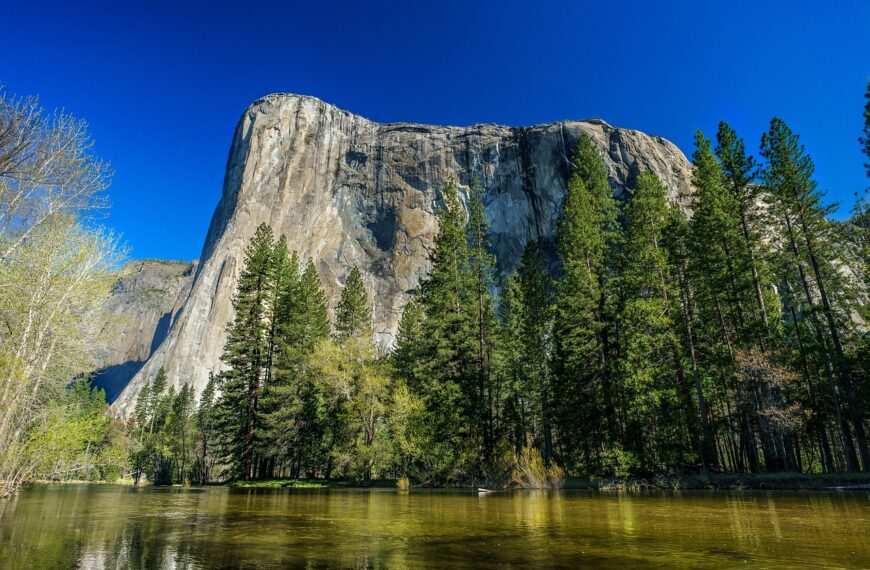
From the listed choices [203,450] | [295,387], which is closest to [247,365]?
[295,387]

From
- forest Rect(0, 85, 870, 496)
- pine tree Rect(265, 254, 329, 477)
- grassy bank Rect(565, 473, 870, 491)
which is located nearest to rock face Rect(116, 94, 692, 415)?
pine tree Rect(265, 254, 329, 477)

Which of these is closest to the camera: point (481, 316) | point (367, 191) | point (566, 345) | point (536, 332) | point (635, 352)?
point (635, 352)

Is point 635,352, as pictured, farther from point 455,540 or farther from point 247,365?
point 247,365

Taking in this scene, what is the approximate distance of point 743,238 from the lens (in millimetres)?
23969

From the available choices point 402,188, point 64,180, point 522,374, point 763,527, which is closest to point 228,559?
point 763,527

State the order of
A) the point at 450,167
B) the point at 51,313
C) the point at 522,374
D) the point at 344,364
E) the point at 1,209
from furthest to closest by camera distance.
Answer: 1. the point at 450,167
2. the point at 522,374
3. the point at 344,364
4. the point at 51,313
5. the point at 1,209

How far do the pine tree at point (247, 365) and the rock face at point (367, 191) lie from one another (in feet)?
186

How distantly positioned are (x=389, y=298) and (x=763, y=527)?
314 feet

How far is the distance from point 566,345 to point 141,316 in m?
168

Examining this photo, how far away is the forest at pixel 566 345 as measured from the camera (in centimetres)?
1636

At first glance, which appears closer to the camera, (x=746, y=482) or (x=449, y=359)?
(x=746, y=482)

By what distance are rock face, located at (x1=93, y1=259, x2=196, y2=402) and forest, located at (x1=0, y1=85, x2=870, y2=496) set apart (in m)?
101

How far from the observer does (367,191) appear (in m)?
113

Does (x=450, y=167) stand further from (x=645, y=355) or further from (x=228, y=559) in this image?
(x=228, y=559)
